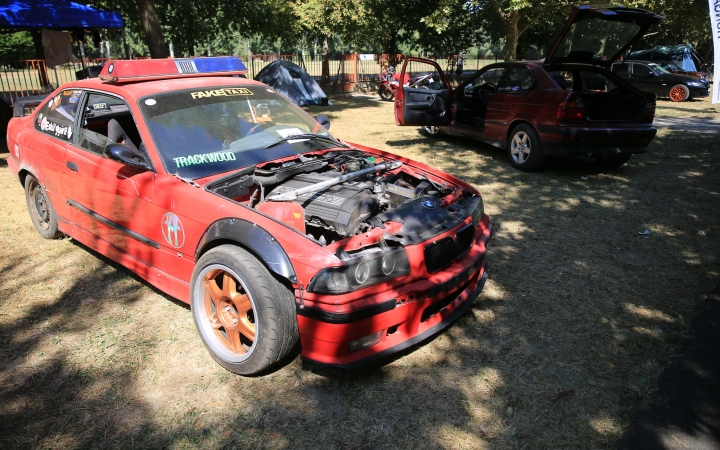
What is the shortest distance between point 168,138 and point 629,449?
11.0 ft

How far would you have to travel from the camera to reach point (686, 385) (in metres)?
2.78

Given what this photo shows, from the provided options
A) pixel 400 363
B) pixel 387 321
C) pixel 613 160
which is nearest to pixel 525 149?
pixel 613 160

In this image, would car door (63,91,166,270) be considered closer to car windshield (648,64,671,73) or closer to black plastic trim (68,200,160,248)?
black plastic trim (68,200,160,248)

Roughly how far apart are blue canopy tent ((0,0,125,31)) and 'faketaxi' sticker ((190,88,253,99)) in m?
9.45

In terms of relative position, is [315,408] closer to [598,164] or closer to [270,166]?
[270,166]

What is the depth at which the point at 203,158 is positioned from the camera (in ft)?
10.9

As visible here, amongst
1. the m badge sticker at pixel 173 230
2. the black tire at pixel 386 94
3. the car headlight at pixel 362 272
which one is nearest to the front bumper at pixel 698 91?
the black tire at pixel 386 94

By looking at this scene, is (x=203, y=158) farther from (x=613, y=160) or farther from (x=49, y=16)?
(x=49, y=16)

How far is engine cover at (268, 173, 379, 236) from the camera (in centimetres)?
294

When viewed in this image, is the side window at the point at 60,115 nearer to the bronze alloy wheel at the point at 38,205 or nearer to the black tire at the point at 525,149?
the bronze alloy wheel at the point at 38,205

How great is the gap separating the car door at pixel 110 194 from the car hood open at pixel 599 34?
579 centimetres

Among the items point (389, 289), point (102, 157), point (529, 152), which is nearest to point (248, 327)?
point (389, 289)

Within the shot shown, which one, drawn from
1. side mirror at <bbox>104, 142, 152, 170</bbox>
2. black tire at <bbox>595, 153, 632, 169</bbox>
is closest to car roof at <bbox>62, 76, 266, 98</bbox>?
side mirror at <bbox>104, 142, 152, 170</bbox>

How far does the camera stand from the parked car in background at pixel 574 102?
6.39m
